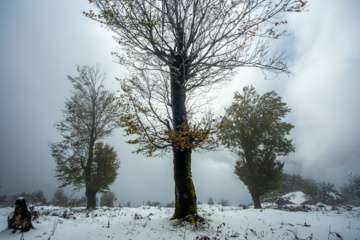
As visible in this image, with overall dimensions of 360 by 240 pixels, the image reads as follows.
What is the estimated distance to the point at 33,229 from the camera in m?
4.26

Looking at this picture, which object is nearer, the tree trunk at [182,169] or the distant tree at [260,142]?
the tree trunk at [182,169]

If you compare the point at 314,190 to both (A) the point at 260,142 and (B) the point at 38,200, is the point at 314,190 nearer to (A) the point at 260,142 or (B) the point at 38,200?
(A) the point at 260,142

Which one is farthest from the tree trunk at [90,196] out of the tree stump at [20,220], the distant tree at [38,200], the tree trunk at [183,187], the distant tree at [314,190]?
the distant tree at [314,190]

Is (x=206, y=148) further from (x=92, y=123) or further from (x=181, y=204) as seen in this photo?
(x=92, y=123)

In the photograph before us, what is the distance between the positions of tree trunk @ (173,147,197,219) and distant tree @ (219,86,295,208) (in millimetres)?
8668

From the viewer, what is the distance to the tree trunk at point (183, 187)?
17.0ft

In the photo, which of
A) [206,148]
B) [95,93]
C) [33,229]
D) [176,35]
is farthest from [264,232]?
[95,93]

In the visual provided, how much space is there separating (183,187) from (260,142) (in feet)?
37.7

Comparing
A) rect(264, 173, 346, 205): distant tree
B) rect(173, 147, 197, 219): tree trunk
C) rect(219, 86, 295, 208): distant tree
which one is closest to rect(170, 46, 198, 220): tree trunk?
rect(173, 147, 197, 219): tree trunk

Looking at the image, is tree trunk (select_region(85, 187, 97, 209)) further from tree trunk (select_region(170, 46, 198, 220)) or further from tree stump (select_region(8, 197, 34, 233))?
tree trunk (select_region(170, 46, 198, 220))

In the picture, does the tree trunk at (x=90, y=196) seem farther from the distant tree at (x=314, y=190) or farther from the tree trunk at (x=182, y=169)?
the distant tree at (x=314, y=190)

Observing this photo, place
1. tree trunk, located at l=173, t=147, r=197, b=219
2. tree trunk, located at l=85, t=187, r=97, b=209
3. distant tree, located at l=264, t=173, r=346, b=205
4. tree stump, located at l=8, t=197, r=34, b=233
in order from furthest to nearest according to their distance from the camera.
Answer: distant tree, located at l=264, t=173, r=346, b=205 → tree trunk, located at l=85, t=187, r=97, b=209 → tree trunk, located at l=173, t=147, r=197, b=219 → tree stump, located at l=8, t=197, r=34, b=233

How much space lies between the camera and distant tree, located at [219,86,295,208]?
13.6 metres

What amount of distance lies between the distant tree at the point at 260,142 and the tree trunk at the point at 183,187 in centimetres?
867
